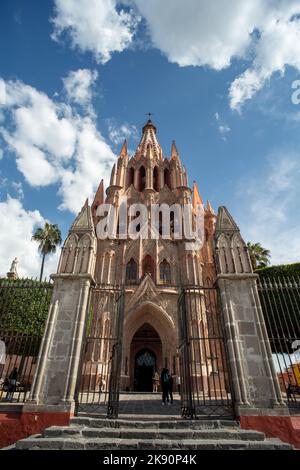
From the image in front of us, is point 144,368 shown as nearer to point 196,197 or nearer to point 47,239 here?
point 196,197

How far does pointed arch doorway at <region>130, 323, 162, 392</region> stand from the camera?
65.9 ft

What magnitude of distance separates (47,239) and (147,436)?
3021 cm

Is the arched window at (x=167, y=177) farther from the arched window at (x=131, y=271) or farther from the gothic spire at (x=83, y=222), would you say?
the gothic spire at (x=83, y=222)

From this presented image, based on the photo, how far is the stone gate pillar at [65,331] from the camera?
5961 mm

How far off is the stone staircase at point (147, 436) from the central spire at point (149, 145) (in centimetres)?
2580

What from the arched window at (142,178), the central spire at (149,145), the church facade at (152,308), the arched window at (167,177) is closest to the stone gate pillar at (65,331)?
→ the church facade at (152,308)

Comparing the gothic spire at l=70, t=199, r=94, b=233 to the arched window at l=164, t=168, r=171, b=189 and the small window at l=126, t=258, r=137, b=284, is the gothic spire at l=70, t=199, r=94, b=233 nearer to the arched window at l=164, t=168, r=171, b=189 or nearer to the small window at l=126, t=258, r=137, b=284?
the small window at l=126, t=258, r=137, b=284

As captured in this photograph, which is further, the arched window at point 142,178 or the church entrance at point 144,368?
the arched window at point 142,178

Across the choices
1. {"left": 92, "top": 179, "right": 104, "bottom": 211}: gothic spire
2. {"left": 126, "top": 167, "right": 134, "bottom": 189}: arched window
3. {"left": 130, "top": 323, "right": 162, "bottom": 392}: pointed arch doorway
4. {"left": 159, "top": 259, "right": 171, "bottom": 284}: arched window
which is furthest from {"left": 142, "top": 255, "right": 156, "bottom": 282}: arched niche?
{"left": 126, "top": 167, "right": 134, "bottom": 189}: arched window

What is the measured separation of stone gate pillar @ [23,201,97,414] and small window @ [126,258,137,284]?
38.3 feet

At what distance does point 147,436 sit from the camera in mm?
5082

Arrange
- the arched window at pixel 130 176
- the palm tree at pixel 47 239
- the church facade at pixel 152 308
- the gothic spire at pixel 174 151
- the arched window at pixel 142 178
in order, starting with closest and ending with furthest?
the church facade at pixel 152 308 → the arched window at pixel 142 178 → the arched window at pixel 130 176 → the gothic spire at pixel 174 151 → the palm tree at pixel 47 239

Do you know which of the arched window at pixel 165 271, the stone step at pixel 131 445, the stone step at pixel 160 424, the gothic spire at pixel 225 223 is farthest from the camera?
the arched window at pixel 165 271

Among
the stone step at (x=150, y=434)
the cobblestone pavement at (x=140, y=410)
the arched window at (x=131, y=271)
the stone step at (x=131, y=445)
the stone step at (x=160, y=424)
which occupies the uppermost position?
the arched window at (x=131, y=271)
